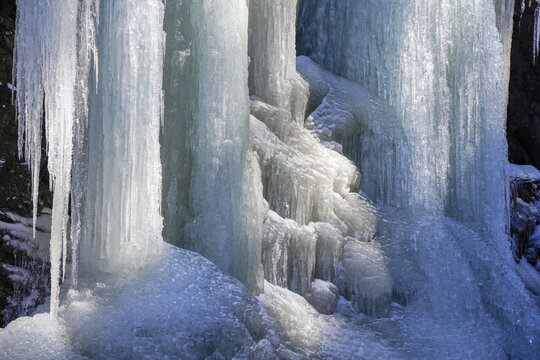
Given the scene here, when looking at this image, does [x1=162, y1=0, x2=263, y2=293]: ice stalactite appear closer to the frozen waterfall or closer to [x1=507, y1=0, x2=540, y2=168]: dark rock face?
the frozen waterfall

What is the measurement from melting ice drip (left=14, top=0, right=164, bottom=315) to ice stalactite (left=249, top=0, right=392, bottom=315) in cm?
183

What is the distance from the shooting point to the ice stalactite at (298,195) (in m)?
7.83

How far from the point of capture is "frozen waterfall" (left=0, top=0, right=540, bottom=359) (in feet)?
19.0

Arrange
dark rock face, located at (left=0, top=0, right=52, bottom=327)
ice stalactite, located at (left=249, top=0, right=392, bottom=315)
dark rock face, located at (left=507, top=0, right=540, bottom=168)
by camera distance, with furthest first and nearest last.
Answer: dark rock face, located at (left=507, top=0, right=540, bottom=168) → ice stalactite, located at (left=249, top=0, right=392, bottom=315) → dark rock face, located at (left=0, top=0, right=52, bottom=327)

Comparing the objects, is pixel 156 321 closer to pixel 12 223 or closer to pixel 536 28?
pixel 12 223

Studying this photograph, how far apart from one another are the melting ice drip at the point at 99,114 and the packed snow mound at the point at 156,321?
264 mm

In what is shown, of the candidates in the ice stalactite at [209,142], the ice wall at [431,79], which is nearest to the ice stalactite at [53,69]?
the ice stalactite at [209,142]

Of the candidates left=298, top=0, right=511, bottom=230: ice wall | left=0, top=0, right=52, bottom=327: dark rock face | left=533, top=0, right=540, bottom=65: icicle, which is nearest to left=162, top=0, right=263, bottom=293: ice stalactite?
left=0, top=0, right=52, bottom=327: dark rock face

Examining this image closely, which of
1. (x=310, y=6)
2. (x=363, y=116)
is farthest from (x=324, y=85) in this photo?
(x=310, y=6)

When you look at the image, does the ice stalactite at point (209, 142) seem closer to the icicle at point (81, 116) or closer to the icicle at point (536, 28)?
the icicle at point (81, 116)

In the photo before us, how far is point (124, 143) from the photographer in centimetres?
614

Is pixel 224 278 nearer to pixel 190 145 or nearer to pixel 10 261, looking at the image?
pixel 190 145

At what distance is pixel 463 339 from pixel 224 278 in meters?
3.00

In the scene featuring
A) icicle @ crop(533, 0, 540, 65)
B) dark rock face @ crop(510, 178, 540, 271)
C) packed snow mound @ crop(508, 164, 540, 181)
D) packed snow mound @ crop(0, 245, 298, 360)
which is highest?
icicle @ crop(533, 0, 540, 65)
